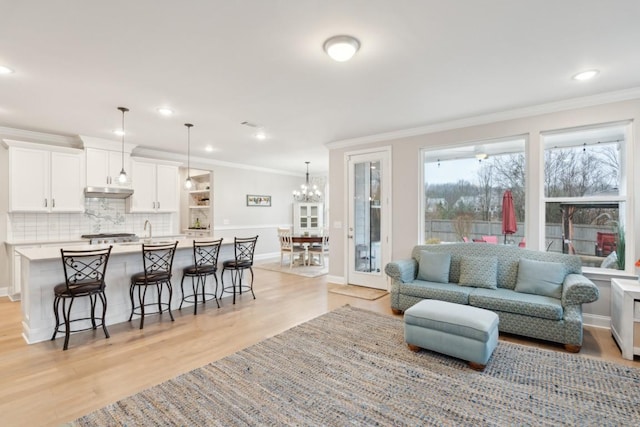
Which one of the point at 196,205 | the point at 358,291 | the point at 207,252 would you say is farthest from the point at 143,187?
the point at 358,291

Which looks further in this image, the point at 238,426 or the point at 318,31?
the point at 318,31

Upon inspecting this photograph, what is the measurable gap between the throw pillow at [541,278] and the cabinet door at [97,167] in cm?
673

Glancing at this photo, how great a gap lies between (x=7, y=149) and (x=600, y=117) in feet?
27.5

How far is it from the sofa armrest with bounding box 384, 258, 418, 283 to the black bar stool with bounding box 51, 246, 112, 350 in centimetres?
341

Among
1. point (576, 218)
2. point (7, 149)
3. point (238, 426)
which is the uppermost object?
point (7, 149)

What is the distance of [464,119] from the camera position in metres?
4.50

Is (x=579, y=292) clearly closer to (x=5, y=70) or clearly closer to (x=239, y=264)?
(x=239, y=264)

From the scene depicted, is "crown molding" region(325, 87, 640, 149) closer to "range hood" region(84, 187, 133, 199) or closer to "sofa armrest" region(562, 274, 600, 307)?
"sofa armrest" region(562, 274, 600, 307)

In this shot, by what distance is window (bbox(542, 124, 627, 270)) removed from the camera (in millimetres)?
3711

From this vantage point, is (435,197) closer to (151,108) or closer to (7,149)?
(151,108)

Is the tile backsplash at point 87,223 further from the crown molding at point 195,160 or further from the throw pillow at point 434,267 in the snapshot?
the throw pillow at point 434,267

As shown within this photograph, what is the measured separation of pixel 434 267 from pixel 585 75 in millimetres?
2640

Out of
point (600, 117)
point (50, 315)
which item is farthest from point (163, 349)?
point (600, 117)

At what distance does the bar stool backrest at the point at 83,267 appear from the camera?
3230mm
